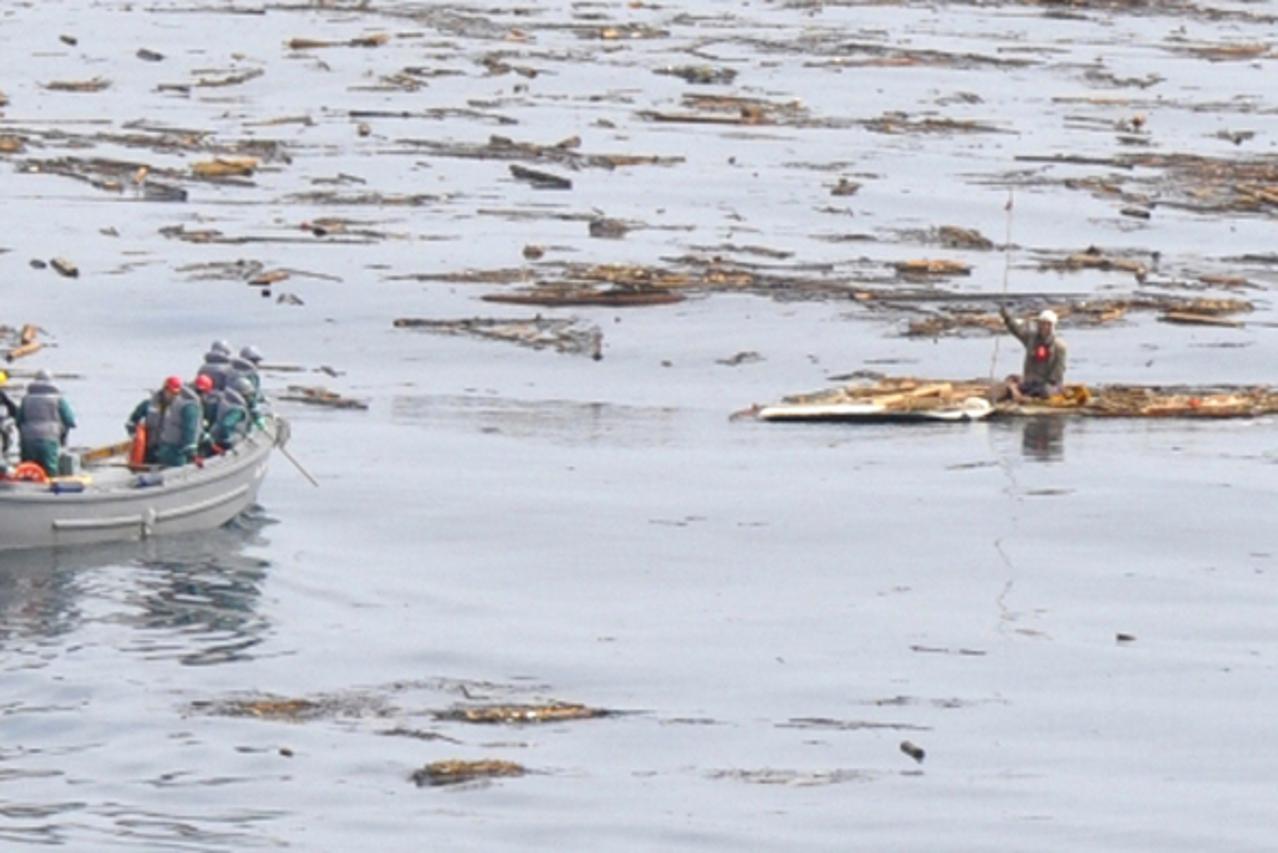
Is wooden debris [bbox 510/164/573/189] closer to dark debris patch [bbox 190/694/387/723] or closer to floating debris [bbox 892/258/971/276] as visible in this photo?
floating debris [bbox 892/258/971/276]

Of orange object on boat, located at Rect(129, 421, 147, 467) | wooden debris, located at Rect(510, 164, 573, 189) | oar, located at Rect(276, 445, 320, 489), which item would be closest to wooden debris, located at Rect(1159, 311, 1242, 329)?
wooden debris, located at Rect(510, 164, 573, 189)

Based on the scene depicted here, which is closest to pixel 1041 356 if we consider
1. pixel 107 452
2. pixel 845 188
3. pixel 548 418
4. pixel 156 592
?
pixel 548 418

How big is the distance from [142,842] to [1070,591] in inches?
585

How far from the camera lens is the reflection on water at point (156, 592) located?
3164cm

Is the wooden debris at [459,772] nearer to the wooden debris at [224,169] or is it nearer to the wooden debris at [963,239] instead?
the wooden debris at [963,239]

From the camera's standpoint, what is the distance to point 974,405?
4666cm

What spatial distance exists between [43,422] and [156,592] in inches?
108

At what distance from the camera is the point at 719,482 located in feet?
139

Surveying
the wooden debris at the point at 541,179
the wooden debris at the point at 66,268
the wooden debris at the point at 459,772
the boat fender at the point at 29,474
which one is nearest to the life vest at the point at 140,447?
the boat fender at the point at 29,474

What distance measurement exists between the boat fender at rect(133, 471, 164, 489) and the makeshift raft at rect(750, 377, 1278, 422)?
43.0 ft

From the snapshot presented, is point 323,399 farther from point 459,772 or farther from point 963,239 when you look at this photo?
point 459,772

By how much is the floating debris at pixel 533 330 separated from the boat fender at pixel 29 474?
17.7 m

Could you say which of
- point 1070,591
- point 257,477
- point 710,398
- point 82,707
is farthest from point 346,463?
point 82,707

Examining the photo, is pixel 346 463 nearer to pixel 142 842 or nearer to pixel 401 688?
pixel 401 688
